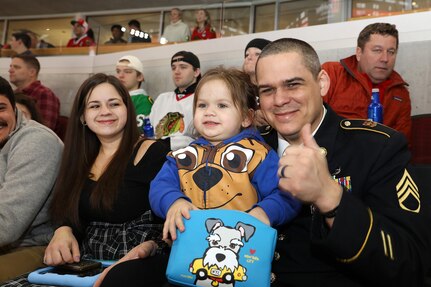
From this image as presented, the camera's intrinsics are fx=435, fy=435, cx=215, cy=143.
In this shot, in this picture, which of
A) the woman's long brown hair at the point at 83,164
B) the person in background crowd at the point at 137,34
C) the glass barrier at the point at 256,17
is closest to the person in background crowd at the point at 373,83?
the glass barrier at the point at 256,17

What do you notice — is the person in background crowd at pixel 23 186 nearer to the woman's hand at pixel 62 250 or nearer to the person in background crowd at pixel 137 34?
the woman's hand at pixel 62 250

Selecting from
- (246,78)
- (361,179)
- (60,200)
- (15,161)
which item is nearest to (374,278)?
(361,179)

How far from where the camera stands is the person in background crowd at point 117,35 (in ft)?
22.3

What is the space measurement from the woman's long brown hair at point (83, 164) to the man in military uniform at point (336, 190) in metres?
0.76

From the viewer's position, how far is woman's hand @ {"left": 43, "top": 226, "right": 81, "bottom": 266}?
1.84 metres

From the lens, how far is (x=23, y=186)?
204 cm

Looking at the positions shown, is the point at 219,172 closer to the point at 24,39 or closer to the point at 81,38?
the point at 24,39

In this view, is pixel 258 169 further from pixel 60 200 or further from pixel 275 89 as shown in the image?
pixel 60 200

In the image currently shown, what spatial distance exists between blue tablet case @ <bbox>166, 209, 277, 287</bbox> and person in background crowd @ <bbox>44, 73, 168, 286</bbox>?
44cm

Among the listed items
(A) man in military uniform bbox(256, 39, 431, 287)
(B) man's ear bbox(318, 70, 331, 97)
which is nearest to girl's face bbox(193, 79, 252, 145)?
(A) man in military uniform bbox(256, 39, 431, 287)

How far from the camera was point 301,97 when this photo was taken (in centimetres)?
153

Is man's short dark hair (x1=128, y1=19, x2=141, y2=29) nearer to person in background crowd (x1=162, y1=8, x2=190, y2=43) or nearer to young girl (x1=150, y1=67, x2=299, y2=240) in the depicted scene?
person in background crowd (x1=162, y1=8, x2=190, y2=43)

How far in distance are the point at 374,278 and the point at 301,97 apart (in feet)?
2.13

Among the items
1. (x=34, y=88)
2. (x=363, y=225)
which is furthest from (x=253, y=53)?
(x=34, y=88)
